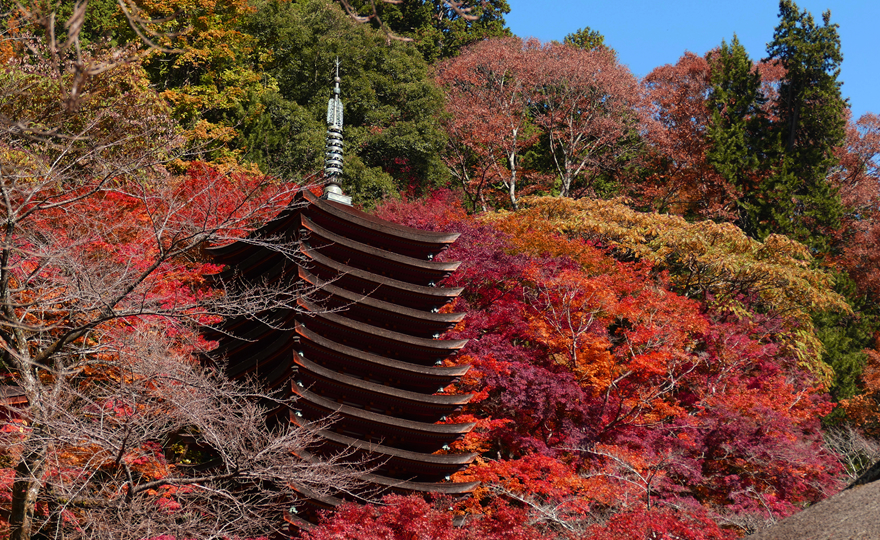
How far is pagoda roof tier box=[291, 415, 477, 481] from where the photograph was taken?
1266 centimetres

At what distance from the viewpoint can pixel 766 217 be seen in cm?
2677

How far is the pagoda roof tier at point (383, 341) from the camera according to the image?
13.2 m

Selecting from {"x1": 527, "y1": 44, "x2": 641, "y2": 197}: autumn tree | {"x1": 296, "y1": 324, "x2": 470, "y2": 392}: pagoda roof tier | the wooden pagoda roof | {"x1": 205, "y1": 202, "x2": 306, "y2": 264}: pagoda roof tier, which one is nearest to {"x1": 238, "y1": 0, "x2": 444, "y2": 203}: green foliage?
{"x1": 527, "y1": 44, "x2": 641, "y2": 197}: autumn tree

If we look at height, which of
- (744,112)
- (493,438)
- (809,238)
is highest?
(744,112)

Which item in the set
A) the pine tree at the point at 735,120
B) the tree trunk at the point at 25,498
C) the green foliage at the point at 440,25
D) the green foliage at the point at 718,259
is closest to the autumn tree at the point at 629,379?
the green foliage at the point at 718,259

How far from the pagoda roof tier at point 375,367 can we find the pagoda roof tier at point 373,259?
66.2 inches

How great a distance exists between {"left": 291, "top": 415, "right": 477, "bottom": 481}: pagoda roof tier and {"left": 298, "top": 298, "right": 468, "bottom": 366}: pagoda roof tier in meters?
1.69

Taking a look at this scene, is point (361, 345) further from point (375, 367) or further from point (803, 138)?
point (803, 138)

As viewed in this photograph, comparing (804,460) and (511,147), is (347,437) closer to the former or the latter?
(804,460)

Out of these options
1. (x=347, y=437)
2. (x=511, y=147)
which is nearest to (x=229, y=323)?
(x=347, y=437)

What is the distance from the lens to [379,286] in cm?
1401

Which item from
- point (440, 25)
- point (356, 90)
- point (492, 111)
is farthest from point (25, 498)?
point (440, 25)

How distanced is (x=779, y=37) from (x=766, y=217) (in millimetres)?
7383

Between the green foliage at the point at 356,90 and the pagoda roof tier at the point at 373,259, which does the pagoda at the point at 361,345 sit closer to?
the pagoda roof tier at the point at 373,259
